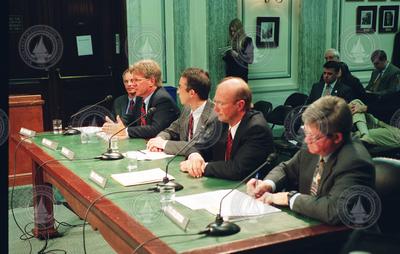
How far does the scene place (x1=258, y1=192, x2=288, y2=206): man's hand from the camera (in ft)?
7.41

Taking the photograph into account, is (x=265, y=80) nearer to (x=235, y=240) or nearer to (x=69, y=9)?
(x=69, y=9)

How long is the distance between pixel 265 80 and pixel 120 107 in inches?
128

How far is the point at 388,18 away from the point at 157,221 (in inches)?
324

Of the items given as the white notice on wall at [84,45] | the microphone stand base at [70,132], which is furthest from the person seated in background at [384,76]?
the microphone stand base at [70,132]

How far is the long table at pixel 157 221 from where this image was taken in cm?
185

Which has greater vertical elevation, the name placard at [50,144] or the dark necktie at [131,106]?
the dark necktie at [131,106]

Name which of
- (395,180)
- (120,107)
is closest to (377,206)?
(395,180)

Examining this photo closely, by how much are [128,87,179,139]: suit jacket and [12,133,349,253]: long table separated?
0.91 meters

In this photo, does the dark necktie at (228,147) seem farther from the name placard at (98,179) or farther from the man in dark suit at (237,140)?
the name placard at (98,179)

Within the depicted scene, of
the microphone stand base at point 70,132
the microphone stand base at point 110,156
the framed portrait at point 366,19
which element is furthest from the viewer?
the framed portrait at point 366,19

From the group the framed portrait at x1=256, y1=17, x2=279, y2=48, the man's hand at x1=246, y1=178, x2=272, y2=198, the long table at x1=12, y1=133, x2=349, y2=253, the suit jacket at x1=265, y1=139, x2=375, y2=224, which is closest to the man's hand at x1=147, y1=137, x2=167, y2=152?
the long table at x1=12, y1=133, x2=349, y2=253

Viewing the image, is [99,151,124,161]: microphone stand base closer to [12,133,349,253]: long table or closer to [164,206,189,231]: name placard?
[12,133,349,253]: long table

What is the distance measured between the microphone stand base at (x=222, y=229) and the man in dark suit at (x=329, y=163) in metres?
0.35

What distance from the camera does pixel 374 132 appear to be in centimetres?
516
